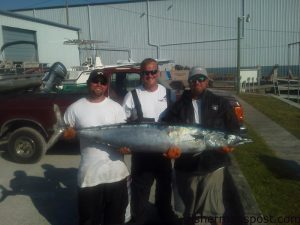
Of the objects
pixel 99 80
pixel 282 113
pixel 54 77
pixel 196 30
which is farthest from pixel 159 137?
pixel 196 30

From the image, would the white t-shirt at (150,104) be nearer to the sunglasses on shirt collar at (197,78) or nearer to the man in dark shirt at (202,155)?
the man in dark shirt at (202,155)

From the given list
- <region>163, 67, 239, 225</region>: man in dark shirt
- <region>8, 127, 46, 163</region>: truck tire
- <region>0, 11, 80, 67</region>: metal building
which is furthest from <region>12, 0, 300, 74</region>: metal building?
<region>163, 67, 239, 225</region>: man in dark shirt

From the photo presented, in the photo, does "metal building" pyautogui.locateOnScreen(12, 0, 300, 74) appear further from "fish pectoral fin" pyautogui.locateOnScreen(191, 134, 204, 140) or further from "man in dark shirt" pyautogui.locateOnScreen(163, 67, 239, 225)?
"fish pectoral fin" pyautogui.locateOnScreen(191, 134, 204, 140)

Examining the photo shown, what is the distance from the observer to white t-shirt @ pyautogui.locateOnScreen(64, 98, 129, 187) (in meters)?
3.69

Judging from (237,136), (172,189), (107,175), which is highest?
(237,136)

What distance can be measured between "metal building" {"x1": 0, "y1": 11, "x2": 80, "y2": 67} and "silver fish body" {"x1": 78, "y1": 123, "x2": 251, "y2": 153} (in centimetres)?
1732

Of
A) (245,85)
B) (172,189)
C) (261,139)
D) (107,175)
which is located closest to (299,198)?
(172,189)

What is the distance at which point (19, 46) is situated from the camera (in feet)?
77.0

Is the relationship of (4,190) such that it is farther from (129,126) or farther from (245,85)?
(245,85)

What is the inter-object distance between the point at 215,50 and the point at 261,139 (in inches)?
1090

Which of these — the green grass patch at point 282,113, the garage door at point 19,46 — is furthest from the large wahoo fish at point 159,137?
the garage door at point 19,46

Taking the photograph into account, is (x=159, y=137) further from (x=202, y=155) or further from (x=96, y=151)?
(x=96, y=151)

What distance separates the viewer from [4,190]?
631 cm

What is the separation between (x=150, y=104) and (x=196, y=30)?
107ft
